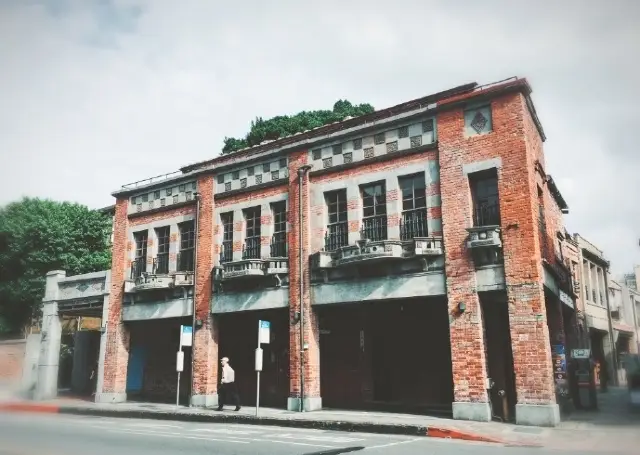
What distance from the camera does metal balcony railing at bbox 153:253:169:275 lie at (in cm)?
2350

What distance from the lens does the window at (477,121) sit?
16.4m

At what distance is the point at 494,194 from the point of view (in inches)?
640

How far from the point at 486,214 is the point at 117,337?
16.6 metres

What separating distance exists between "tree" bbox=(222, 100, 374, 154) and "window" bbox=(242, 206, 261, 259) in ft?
81.8

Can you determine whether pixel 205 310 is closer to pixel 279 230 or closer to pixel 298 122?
pixel 279 230

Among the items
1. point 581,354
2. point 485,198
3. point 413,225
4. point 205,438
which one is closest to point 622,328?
point 581,354

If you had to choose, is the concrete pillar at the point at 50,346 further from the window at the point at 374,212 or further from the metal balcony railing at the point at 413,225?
the metal balcony railing at the point at 413,225

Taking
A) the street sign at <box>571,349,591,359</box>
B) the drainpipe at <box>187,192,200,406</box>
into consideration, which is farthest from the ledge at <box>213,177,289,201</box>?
the street sign at <box>571,349,591,359</box>

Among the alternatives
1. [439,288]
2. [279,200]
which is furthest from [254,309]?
[439,288]

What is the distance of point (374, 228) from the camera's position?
1805cm

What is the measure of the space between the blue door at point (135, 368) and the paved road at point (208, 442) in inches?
431

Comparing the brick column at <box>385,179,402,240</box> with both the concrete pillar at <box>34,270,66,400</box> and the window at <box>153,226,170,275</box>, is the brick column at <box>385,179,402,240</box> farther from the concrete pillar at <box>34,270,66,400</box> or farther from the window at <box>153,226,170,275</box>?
the concrete pillar at <box>34,270,66,400</box>

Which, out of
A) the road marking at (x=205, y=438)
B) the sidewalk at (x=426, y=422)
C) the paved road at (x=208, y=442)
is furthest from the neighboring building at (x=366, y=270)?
the road marking at (x=205, y=438)

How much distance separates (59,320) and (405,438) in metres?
19.7
